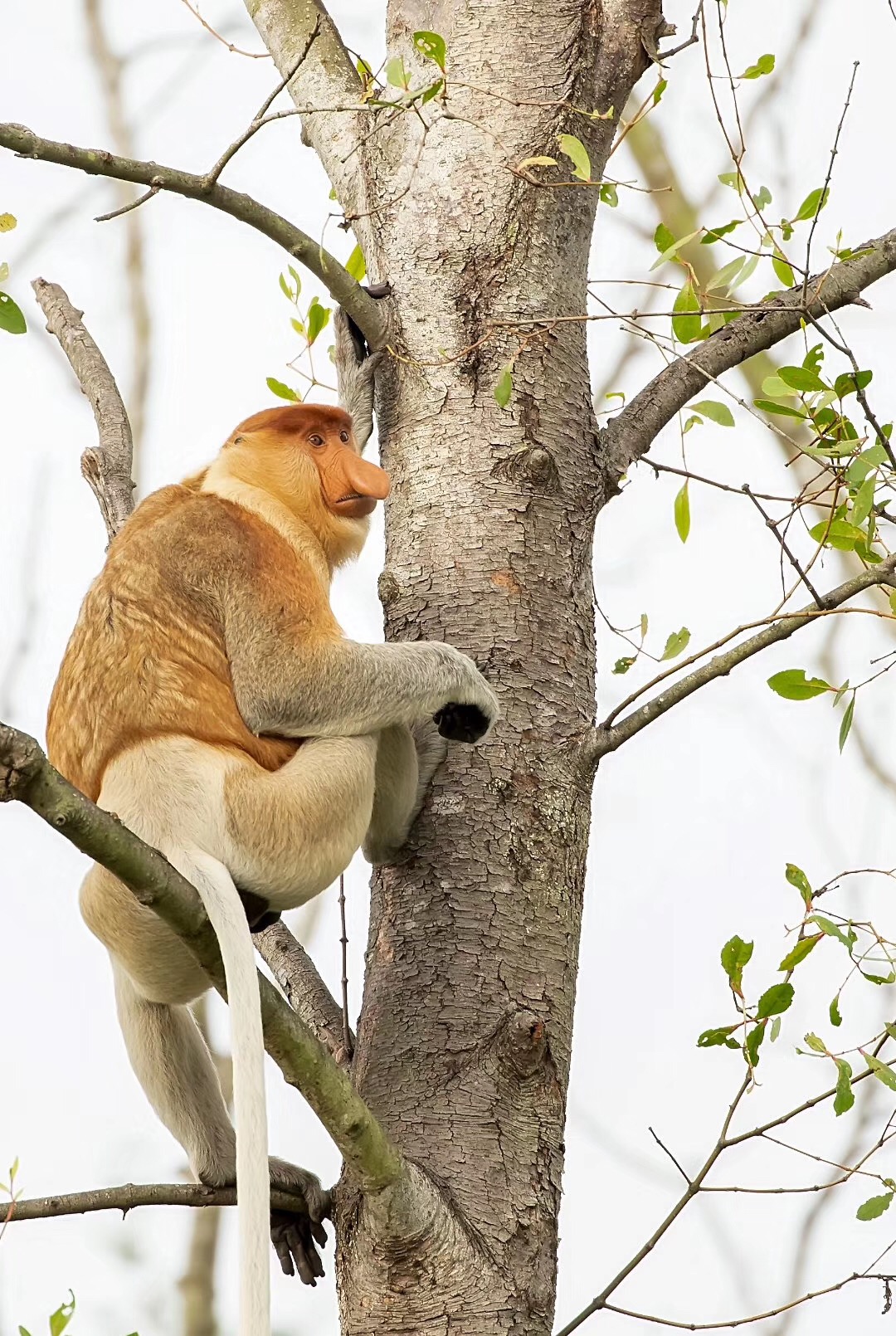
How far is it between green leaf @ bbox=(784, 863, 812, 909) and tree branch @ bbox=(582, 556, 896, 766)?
28 centimetres

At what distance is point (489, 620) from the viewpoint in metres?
2.54

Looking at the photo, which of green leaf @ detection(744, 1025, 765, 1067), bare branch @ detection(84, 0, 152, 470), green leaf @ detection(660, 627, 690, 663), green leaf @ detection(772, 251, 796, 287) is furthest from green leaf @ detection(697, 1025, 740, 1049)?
bare branch @ detection(84, 0, 152, 470)

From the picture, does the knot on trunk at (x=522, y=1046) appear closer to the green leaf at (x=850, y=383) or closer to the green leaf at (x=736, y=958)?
the green leaf at (x=736, y=958)

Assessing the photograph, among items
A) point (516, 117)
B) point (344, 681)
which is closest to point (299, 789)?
point (344, 681)

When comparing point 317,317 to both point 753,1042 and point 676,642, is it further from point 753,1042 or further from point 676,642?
point 753,1042

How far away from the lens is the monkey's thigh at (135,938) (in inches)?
87.4

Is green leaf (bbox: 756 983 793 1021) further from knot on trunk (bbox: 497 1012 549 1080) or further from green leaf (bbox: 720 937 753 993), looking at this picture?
knot on trunk (bbox: 497 1012 549 1080)

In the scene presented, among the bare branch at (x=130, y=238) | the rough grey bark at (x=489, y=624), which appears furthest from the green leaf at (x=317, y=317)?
the bare branch at (x=130, y=238)

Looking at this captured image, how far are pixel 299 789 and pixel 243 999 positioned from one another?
589mm

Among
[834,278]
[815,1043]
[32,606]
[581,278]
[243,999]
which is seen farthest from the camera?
[32,606]

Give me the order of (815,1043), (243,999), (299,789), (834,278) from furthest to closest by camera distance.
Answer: (834,278)
(299,789)
(815,1043)
(243,999)

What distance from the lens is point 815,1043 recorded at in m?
2.03

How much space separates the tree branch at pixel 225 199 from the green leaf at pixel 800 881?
4.03 ft

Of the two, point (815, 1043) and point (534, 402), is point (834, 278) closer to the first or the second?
point (534, 402)
